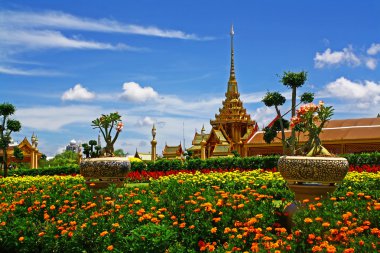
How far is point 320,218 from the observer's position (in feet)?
18.6

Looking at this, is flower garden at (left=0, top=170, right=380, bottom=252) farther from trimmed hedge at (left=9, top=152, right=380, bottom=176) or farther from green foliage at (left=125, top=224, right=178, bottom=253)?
trimmed hedge at (left=9, top=152, right=380, bottom=176)

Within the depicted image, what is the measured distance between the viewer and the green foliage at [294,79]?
904 inches

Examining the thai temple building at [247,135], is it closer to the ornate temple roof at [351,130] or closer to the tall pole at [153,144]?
the ornate temple roof at [351,130]

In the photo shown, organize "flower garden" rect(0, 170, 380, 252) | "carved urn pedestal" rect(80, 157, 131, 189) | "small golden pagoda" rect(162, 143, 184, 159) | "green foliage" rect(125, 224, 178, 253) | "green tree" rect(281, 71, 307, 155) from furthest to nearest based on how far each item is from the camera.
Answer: "small golden pagoda" rect(162, 143, 184, 159)
"green tree" rect(281, 71, 307, 155)
"carved urn pedestal" rect(80, 157, 131, 189)
"green foliage" rect(125, 224, 178, 253)
"flower garden" rect(0, 170, 380, 252)

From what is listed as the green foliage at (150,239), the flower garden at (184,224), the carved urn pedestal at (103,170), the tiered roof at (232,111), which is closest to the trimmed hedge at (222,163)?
the carved urn pedestal at (103,170)

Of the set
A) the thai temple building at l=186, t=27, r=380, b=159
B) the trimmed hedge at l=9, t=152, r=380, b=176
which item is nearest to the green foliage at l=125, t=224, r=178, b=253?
the trimmed hedge at l=9, t=152, r=380, b=176

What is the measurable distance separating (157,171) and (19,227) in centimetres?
1744

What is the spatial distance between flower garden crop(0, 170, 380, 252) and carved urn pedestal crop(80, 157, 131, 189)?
1.54 meters

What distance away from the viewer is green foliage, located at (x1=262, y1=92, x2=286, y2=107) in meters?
23.9

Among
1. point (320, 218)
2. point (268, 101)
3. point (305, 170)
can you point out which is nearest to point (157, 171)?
point (268, 101)

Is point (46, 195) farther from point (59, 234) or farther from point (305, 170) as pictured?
point (305, 170)

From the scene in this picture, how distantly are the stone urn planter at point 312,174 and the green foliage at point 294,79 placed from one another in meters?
16.0

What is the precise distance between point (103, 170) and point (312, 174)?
4436mm

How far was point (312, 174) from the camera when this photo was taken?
23.8 feet
